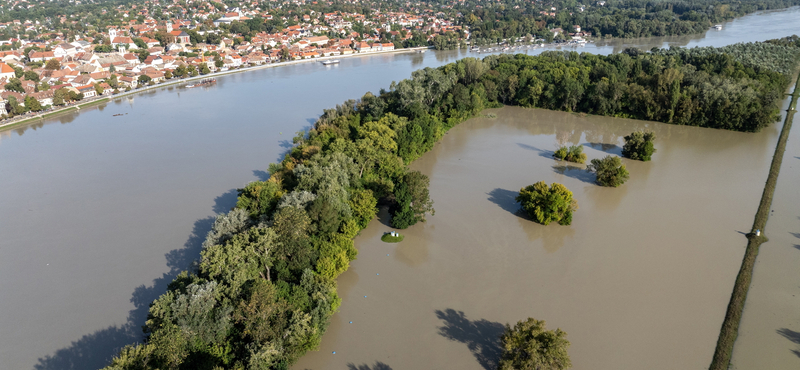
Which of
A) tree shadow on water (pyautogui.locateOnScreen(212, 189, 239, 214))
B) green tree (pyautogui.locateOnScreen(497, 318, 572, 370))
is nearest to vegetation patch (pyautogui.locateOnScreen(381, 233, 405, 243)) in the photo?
green tree (pyautogui.locateOnScreen(497, 318, 572, 370))

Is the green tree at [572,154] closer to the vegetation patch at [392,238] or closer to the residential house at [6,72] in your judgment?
the vegetation patch at [392,238]

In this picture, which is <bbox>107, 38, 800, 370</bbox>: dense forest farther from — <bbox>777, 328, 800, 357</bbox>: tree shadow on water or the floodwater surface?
<bbox>777, 328, 800, 357</bbox>: tree shadow on water

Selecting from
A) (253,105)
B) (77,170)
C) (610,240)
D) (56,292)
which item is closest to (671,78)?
(610,240)

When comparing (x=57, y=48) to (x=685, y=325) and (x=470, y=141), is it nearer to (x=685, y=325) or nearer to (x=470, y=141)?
(x=470, y=141)

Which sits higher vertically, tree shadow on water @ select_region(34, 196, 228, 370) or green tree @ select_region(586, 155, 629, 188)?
green tree @ select_region(586, 155, 629, 188)

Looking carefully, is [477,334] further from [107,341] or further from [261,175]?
[261,175]

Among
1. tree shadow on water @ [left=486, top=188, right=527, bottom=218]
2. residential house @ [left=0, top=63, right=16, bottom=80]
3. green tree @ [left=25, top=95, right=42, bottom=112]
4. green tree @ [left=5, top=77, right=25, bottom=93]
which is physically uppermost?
residential house @ [left=0, top=63, right=16, bottom=80]

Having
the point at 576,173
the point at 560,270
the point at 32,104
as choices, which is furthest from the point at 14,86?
the point at 560,270

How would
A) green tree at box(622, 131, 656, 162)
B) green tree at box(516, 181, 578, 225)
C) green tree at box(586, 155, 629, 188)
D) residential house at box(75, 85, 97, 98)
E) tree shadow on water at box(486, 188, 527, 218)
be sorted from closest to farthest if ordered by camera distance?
green tree at box(516, 181, 578, 225) < tree shadow on water at box(486, 188, 527, 218) < green tree at box(586, 155, 629, 188) < green tree at box(622, 131, 656, 162) < residential house at box(75, 85, 97, 98)
